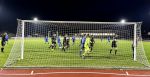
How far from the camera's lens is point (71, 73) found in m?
17.2

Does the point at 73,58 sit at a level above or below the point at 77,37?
below

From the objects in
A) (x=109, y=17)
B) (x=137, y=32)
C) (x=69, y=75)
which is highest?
(x=109, y=17)

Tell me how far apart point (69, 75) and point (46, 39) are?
21.0m

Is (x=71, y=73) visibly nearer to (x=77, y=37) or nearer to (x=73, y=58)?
(x=73, y=58)

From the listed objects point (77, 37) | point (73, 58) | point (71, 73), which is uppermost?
point (77, 37)

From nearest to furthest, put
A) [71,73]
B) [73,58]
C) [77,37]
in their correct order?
[71,73]
[73,58]
[77,37]

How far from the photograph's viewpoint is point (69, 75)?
648 inches

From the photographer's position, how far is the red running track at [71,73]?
54.1 ft

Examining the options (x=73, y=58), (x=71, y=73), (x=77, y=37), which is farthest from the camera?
(x=77, y=37)

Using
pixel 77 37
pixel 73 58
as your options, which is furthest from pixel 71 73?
pixel 77 37

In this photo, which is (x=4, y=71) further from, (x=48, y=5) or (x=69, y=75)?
(x=48, y=5)

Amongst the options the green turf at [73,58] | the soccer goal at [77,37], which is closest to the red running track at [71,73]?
the green turf at [73,58]

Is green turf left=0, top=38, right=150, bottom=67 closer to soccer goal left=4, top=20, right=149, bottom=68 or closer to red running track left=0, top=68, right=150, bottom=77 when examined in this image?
soccer goal left=4, top=20, right=149, bottom=68

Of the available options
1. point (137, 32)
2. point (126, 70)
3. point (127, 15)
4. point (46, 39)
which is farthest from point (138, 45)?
point (127, 15)
